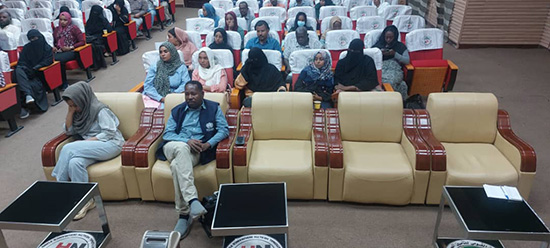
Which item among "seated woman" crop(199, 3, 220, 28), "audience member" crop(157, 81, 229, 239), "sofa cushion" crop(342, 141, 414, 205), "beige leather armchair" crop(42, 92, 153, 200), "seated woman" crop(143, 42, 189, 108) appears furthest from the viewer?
"seated woman" crop(199, 3, 220, 28)

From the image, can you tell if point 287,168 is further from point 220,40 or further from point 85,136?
point 220,40

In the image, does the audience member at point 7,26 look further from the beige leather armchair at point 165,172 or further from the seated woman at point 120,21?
the beige leather armchair at point 165,172

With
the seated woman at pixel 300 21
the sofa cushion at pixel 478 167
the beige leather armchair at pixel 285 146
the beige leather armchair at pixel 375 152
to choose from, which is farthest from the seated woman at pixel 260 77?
the seated woman at pixel 300 21

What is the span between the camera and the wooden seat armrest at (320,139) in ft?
9.52

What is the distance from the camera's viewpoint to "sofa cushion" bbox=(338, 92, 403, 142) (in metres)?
3.15

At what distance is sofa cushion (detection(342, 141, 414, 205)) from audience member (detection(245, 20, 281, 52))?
244cm

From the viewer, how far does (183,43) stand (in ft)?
16.7

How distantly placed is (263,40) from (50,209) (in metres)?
3.38

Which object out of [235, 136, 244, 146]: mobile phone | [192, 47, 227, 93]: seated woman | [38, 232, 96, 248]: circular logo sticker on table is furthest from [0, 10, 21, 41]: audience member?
[235, 136, 244, 146]: mobile phone

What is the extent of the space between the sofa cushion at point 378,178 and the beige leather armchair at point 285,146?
8.4 inches

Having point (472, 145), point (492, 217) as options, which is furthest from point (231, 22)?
point (492, 217)

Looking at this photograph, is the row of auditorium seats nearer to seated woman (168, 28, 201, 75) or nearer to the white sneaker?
the white sneaker

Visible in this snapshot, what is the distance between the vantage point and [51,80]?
16.6ft

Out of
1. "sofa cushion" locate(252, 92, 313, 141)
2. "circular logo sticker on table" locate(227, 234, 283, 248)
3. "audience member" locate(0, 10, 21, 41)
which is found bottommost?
"circular logo sticker on table" locate(227, 234, 283, 248)
